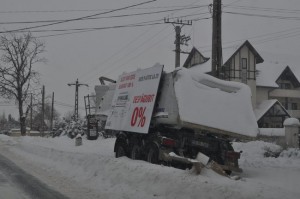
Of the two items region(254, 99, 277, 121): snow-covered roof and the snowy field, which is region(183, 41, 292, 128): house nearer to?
region(254, 99, 277, 121): snow-covered roof

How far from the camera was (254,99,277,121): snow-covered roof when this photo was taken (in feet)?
163

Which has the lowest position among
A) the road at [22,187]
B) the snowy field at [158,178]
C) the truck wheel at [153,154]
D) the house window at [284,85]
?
the road at [22,187]

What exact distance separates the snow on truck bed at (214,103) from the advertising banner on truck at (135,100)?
1.26 meters

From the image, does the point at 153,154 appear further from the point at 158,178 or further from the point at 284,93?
the point at 284,93

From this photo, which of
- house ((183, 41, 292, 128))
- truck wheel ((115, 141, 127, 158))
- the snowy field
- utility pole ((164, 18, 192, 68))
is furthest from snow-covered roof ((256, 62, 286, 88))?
truck wheel ((115, 141, 127, 158))

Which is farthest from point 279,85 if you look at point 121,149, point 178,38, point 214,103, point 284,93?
point 214,103

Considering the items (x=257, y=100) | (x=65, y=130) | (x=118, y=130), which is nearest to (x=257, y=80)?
(x=257, y=100)

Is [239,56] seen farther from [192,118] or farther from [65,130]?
[192,118]

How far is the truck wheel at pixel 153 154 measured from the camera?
1366cm

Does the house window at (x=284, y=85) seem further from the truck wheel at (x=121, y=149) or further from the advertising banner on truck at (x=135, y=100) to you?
the truck wheel at (x=121, y=149)

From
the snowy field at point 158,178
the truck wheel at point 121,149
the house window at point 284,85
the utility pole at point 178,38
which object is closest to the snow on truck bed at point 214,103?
the snowy field at point 158,178

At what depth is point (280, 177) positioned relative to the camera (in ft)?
45.7

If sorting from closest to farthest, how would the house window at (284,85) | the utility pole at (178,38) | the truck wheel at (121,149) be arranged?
the truck wheel at (121,149)
the utility pole at (178,38)
the house window at (284,85)

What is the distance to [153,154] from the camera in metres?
13.9
